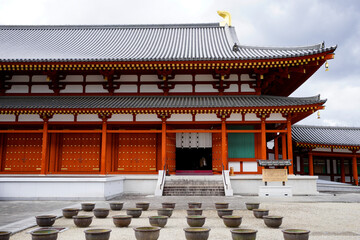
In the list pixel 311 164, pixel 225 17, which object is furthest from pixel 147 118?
pixel 311 164

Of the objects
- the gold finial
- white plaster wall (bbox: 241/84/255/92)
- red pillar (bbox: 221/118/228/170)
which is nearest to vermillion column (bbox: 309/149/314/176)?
white plaster wall (bbox: 241/84/255/92)

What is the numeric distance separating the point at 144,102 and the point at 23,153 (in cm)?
780

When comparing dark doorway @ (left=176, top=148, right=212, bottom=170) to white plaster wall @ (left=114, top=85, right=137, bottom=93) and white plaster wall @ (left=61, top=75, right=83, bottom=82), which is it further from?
white plaster wall @ (left=61, top=75, right=83, bottom=82)

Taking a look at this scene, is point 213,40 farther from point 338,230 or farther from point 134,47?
point 338,230

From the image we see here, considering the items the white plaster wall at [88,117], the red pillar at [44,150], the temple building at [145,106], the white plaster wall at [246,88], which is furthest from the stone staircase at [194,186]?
the red pillar at [44,150]

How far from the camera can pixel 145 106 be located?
16.3 metres

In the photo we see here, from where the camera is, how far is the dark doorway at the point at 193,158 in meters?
23.2

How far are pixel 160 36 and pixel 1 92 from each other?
1181cm

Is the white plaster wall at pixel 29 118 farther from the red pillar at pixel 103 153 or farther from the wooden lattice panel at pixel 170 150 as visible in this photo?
the wooden lattice panel at pixel 170 150

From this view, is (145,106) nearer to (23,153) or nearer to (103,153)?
(103,153)

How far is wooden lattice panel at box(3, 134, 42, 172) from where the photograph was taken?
1852 cm

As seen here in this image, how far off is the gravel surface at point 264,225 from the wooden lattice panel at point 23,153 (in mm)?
8839

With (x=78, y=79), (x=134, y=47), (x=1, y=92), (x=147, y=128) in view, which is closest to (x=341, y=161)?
(x=147, y=128)

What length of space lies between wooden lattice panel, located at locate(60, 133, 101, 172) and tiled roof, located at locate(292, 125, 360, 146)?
567 inches
